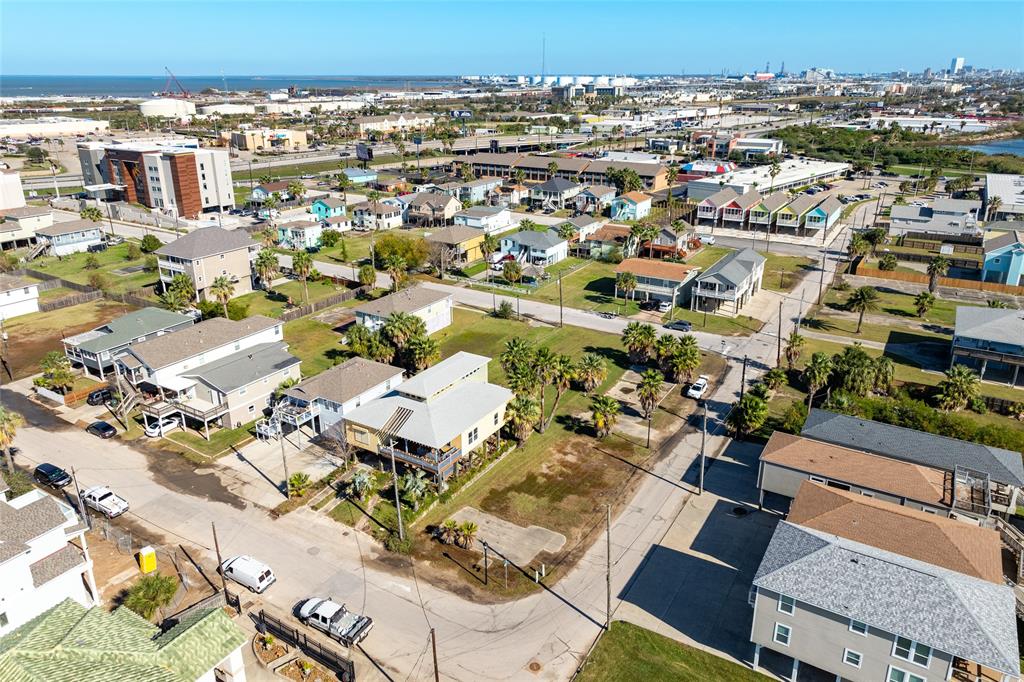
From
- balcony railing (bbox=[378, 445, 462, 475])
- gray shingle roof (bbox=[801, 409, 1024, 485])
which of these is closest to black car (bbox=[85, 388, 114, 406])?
balcony railing (bbox=[378, 445, 462, 475])

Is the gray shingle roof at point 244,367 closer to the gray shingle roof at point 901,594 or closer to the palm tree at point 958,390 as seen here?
the gray shingle roof at point 901,594

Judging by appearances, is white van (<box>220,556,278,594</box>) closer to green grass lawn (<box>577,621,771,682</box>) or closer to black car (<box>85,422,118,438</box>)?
green grass lawn (<box>577,621,771,682</box>)

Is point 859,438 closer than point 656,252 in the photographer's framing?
Yes

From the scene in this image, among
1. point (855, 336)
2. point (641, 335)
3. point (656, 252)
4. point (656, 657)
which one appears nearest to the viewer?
point (656, 657)

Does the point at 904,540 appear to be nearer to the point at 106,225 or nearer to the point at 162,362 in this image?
the point at 162,362

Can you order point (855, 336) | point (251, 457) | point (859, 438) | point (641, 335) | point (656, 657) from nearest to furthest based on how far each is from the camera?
point (656, 657)
point (859, 438)
point (251, 457)
point (641, 335)
point (855, 336)

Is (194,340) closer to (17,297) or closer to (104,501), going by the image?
(104,501)

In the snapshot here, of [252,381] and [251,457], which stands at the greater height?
[252,381]

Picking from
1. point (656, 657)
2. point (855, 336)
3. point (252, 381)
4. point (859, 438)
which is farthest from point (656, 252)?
point (656, 657)
